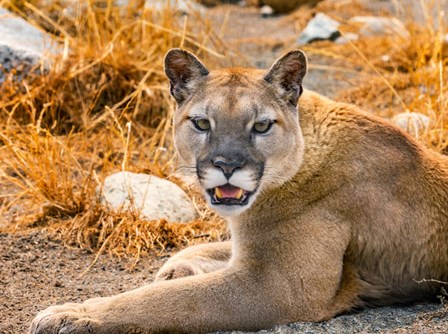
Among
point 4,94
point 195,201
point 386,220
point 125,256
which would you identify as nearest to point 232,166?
point 386,220

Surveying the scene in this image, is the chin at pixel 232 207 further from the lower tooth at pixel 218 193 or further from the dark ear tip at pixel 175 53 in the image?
the dark ear tip at pixel 175 53

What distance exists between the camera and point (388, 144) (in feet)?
16.0

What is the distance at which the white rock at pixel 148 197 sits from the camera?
641cm

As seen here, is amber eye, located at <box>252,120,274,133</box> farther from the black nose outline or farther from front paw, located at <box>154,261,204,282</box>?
front paw, located at <box>154,261,204,282</box>

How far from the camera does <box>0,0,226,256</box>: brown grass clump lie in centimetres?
625

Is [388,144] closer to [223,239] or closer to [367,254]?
[367,254]

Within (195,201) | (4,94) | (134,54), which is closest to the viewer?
(195,201)

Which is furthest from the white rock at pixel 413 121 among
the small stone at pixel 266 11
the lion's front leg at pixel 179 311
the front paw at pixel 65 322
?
the small stone at pixel 266 11

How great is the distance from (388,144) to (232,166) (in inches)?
37.4

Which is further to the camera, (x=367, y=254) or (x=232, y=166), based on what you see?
(x=367, y=254)

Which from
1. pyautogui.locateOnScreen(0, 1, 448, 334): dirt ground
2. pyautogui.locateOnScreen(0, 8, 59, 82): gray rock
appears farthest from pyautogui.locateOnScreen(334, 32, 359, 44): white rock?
pyautogui.locateOnScreen(0, 1, 448, 334): dirt ground

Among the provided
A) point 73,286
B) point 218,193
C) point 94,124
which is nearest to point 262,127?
point 218,193

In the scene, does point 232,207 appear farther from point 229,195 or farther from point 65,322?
point 65,322

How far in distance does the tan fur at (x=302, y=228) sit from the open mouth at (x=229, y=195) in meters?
0.05
